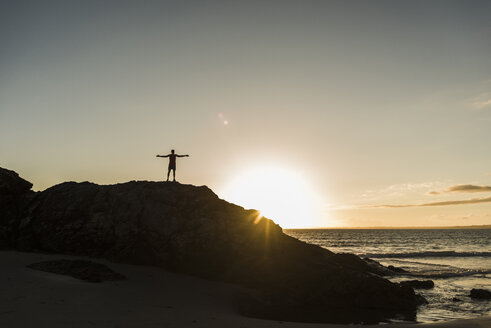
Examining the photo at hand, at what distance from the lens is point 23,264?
15938 millimetres

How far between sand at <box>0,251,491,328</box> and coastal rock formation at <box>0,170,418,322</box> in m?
1.24

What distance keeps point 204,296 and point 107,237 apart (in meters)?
7.21

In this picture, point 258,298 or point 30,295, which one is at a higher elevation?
point 30,295

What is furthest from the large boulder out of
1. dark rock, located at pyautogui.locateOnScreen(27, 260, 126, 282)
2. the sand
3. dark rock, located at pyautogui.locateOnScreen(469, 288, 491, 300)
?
dark rock, located at pyautogui.locateOnScreen(469, 288, 491, 300)

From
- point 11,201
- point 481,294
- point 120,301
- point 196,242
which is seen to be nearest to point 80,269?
point 120,301

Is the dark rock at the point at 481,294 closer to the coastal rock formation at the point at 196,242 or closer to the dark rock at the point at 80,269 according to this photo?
the coastal rock formation at the point at 196,242

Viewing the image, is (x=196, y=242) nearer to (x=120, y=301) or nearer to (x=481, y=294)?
(x=120, y=301)

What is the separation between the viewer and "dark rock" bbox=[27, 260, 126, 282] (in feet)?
49.4

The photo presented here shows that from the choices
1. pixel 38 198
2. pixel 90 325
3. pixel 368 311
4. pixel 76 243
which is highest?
pixel 38 198

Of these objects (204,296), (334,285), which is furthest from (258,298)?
(334,285)

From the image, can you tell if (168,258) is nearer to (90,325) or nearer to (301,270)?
(301,270)

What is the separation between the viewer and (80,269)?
51.0 feet

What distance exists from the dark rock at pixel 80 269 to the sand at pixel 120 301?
0.56m

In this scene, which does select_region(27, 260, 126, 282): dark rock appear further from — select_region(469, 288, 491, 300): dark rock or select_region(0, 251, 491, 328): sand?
select_region(469, 288, 491, 300): dark rock
